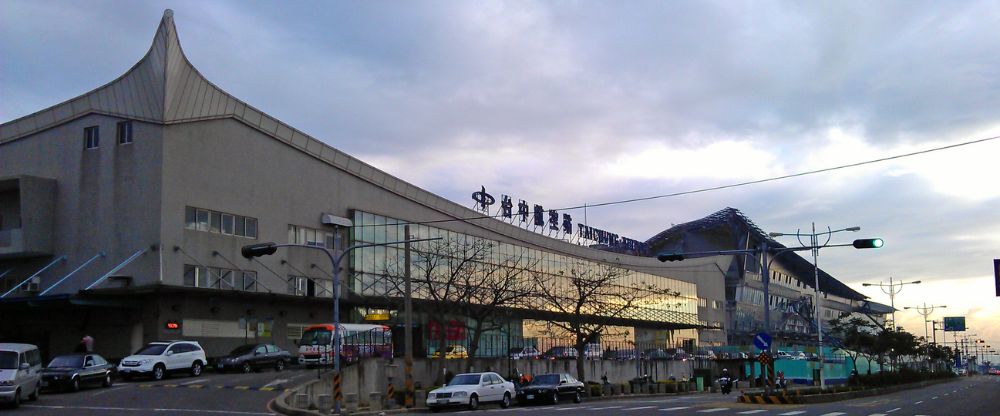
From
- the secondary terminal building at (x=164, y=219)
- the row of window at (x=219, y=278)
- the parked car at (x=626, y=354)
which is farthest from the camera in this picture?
the parked car at (x=626, y=354)

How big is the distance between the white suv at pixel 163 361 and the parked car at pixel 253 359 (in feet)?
7.48

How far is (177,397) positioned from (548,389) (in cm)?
1649

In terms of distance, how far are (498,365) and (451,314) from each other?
14.4ft

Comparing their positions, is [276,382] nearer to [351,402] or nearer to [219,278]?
[351,402]

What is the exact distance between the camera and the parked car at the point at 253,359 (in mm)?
45031

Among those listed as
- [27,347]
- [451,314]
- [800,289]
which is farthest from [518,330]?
[800,289]

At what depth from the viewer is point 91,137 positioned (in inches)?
2108

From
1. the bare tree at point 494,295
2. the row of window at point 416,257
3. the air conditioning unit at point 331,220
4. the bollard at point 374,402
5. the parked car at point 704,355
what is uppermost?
the air conditioning unit at point 331,220

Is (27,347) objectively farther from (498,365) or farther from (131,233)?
(498,365)

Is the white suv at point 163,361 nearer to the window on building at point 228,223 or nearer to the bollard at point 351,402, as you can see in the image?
the bollard at point 351,402

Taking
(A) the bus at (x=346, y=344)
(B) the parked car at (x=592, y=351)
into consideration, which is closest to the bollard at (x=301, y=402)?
(A) the bus at (x=346, y=344)

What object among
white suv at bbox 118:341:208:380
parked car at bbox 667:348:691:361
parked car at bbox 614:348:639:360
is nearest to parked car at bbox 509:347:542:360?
parked car at bbox 614:348:639:360

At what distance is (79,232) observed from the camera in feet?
173

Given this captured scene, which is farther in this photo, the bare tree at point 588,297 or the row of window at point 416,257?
the row of window at point 416,257
